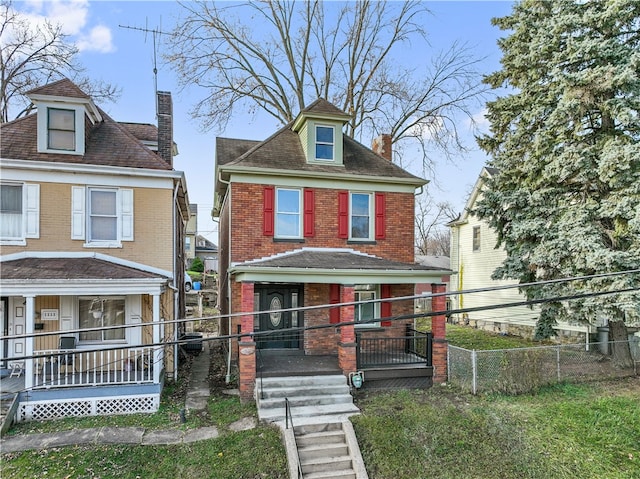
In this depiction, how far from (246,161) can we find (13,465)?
8.91 meters

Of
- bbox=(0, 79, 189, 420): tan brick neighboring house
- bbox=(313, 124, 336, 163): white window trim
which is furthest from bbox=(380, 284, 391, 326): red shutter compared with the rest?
bbox=(0, 79, 189, 420): tan brick neighboring house

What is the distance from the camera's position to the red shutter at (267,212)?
41.2 ft

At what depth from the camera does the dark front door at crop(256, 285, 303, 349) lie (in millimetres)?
12741

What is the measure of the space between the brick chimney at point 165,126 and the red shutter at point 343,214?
572 centimetres

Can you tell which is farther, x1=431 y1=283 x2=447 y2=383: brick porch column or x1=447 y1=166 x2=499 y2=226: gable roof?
x1=447 y1=166 x2=499 y2=226: gable roof

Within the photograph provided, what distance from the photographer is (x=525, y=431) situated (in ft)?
28.0

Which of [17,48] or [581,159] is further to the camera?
[17,48]

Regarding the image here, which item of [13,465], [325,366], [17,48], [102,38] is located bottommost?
[13,465]

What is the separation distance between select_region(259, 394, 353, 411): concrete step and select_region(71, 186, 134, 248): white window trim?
5.99m

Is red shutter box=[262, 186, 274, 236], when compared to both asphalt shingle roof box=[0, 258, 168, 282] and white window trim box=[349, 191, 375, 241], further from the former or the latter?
asphalt shingle roof box=[0, 258, 168, 282]

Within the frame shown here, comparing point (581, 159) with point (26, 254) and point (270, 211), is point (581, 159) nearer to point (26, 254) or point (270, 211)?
point (270, 211)

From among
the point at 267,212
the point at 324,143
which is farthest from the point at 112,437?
the point at 324,143

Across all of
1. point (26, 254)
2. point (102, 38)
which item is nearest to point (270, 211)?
point (26, 254)

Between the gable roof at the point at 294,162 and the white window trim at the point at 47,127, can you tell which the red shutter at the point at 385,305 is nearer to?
the gable roof at the point at 294,162
